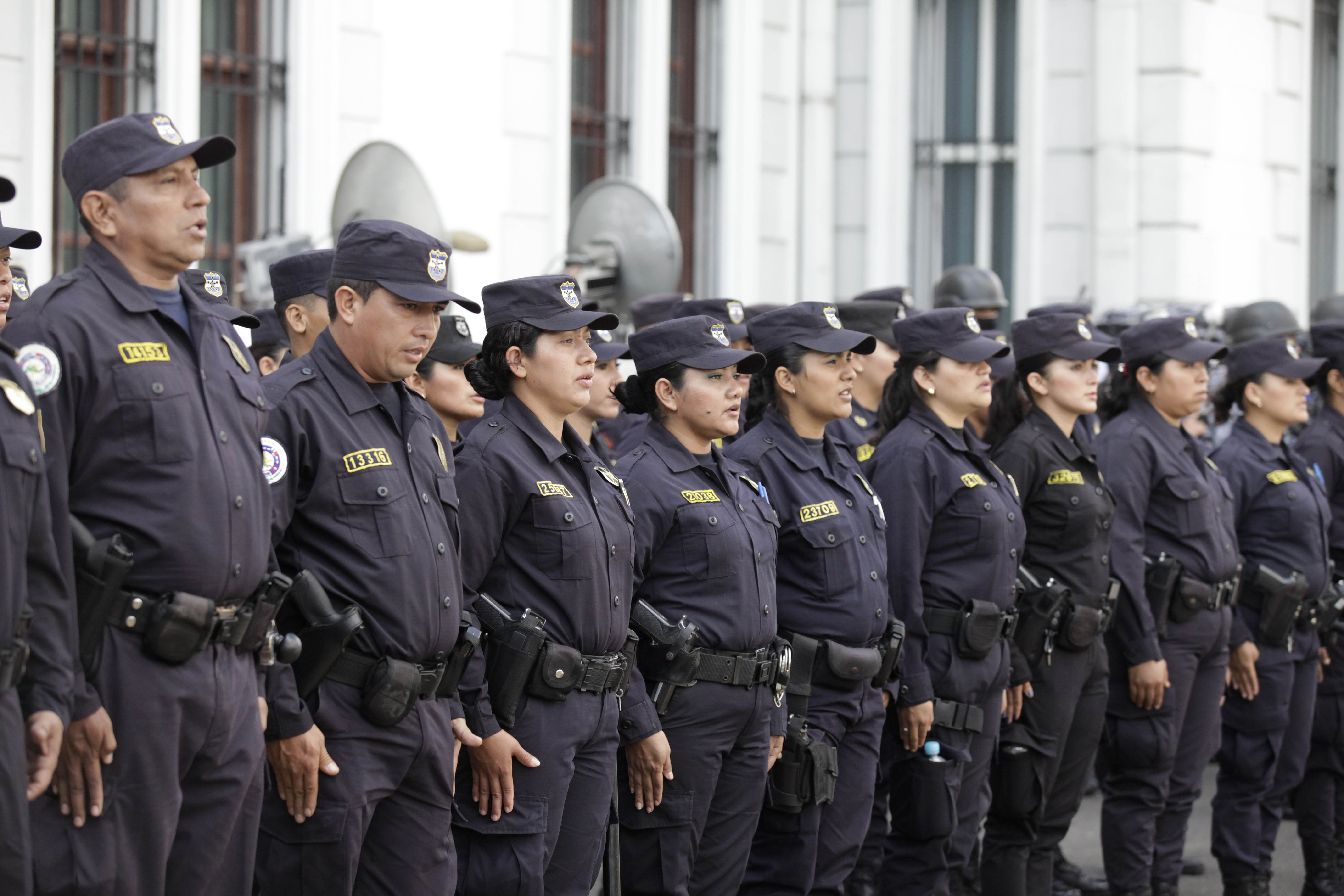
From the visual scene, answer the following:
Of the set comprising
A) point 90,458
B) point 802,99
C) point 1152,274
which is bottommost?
point 90,458

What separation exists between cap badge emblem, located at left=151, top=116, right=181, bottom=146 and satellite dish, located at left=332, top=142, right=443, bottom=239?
14.4 feet

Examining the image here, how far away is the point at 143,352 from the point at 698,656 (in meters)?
1.89

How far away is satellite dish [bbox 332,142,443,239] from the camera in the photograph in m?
7.87

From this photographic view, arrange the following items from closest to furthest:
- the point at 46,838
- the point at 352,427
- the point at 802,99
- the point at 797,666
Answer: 1. the point at 46,838
2. the point at 352,427
3. the point at 797,666
4. the point at 802,99

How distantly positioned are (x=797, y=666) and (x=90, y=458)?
7.95 ft

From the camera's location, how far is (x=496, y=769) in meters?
4.12

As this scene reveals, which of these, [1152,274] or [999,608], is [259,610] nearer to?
[999,608]

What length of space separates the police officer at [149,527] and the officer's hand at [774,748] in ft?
5.78

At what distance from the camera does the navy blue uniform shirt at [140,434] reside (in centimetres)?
324

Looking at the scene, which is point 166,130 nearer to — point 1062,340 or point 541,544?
point 541,544

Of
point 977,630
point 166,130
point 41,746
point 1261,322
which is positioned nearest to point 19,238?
point 166,130

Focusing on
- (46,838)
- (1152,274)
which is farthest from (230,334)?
(1152,274)

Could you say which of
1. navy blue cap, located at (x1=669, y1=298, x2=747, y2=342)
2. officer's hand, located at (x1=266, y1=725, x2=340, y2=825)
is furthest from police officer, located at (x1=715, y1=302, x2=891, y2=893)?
officer's hand, located at (x1=266, y1=725, x2=340, y2=825)

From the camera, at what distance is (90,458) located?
10.6 feet
